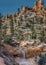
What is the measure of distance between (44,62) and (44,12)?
9526 cm

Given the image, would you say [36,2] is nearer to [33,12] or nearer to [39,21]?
[33,12]

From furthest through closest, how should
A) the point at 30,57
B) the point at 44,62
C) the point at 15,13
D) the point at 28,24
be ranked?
1. the point at 15,13
2. the point at 28,24
3. the point at 30,57
4. the point at 44,62

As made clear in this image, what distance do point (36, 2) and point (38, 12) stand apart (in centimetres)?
1214

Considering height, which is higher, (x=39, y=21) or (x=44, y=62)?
(x=44, y=62)

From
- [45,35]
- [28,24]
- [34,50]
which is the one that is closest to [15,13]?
[28,24]

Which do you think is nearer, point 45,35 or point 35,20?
point 45,35

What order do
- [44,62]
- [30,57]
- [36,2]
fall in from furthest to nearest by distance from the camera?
[36,2]
[30,57]
[44,62]

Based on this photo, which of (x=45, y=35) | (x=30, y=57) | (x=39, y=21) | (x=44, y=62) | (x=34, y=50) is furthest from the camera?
(x=39, y=21)

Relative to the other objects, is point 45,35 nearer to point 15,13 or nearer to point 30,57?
point 30,57

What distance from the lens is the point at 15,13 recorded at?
12306cm

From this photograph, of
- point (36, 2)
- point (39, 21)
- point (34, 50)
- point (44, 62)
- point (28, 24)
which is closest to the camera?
point (44, 62)

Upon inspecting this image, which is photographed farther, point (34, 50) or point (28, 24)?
point (28, 24)

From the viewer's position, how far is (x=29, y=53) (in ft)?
118

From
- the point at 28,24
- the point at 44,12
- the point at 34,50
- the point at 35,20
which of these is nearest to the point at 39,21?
the point at 35,20
